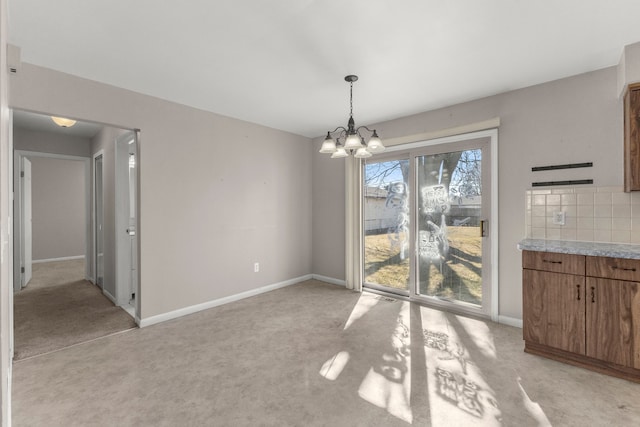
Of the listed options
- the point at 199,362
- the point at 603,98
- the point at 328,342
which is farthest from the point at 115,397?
the point at 603,98

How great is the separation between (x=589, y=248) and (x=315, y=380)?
2.40 metres

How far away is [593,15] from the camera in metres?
2.00

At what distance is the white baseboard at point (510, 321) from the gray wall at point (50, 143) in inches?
271

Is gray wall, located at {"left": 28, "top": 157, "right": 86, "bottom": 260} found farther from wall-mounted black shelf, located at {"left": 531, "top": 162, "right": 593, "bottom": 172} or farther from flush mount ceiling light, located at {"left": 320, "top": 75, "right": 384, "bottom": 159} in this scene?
wall-mounted black shelf, located at {"left": 531, "top": 162, "right": 593, "bottom": 172}

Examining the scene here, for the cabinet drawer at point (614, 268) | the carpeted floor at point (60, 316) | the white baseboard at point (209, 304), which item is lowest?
the carpeted floor at point (60, 316)

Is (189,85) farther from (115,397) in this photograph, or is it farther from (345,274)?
(345,274)

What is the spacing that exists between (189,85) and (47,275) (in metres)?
5.13

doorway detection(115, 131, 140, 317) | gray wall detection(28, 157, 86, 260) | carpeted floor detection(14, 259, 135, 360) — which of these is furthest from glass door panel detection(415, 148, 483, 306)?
gray wall detection(28, 157, 86, 260)

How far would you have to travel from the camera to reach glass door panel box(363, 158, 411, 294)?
417cm

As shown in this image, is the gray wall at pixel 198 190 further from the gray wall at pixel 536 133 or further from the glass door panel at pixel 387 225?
Result: the gray wall at pixel 536 133

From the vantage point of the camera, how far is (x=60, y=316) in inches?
139

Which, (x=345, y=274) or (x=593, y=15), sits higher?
(x=593, y=15)

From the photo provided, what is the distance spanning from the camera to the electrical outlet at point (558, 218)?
287cm

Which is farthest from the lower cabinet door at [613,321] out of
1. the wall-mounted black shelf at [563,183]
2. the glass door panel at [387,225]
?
the glass door panel at [387,225]
